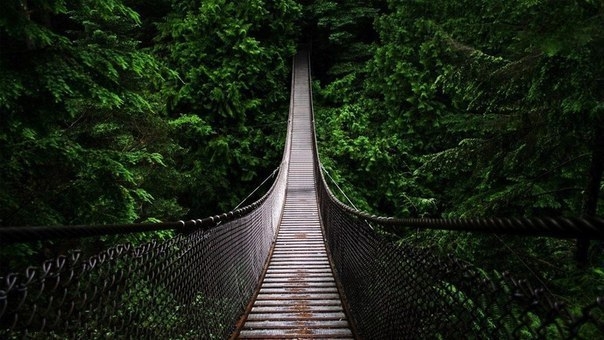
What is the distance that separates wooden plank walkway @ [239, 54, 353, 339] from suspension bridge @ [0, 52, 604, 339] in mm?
19

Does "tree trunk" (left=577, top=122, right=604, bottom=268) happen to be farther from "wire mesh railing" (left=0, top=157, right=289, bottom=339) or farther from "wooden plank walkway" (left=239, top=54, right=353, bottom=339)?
"wire mesh railing" (left=0, top=157, right=289, bottom=339)

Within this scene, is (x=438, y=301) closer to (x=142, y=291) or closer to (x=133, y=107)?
(x=142, y=291)

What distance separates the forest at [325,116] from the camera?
3.04 meters

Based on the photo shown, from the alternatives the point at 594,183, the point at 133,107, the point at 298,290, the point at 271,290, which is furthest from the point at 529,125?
the point at 133,107

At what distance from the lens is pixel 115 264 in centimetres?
140

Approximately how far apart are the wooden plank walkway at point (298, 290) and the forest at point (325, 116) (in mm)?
1184

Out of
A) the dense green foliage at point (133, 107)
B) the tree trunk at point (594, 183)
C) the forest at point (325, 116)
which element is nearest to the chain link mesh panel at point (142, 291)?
the forest at point (325, 116)

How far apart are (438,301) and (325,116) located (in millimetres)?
14250

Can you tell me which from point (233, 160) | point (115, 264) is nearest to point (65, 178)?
point (115, 264)

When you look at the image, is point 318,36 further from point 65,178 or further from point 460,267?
point 460,267

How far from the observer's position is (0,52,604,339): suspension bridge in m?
0.97

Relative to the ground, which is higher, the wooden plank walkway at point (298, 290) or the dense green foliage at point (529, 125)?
the dense green foliage at point (529, 125)

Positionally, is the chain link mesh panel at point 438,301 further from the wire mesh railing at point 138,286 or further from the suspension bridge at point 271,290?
the wire mesh railing at point 138,286

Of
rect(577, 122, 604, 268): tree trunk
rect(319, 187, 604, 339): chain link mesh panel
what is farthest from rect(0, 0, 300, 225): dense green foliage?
rect(577, 122, 604, 268): tree trunk
